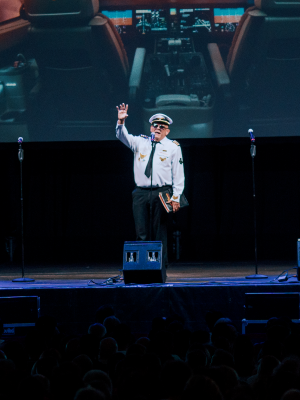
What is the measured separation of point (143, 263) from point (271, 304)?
116cm

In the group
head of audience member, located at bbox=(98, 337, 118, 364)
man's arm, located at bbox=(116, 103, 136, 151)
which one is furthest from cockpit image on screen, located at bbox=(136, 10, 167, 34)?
head of audience member, located at bbox=(98, 337, 118, 364)

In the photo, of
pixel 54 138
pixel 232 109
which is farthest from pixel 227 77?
pixel 54 138

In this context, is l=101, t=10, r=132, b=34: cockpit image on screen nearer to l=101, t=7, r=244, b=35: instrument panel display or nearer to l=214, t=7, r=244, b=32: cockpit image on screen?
l=101, t=7, r=244, b=35: instrument panel display

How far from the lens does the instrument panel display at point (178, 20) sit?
6691 mm

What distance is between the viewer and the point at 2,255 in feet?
26.1

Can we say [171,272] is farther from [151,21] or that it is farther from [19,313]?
[151,21]

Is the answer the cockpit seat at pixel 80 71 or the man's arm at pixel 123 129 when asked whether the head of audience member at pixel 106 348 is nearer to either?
the man's arm at pixel 123 129

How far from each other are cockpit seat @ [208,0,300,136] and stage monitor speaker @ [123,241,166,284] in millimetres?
2540

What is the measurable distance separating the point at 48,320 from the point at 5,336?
3.60 ft

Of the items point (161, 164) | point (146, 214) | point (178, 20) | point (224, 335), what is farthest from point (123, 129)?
point (224, 335)

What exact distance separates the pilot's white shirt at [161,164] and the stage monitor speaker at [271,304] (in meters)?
1.38

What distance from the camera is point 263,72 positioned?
6.73 meters

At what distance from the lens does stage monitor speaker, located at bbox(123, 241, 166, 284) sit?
4.75 metres

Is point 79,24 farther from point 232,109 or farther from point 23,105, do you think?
point 232,109
